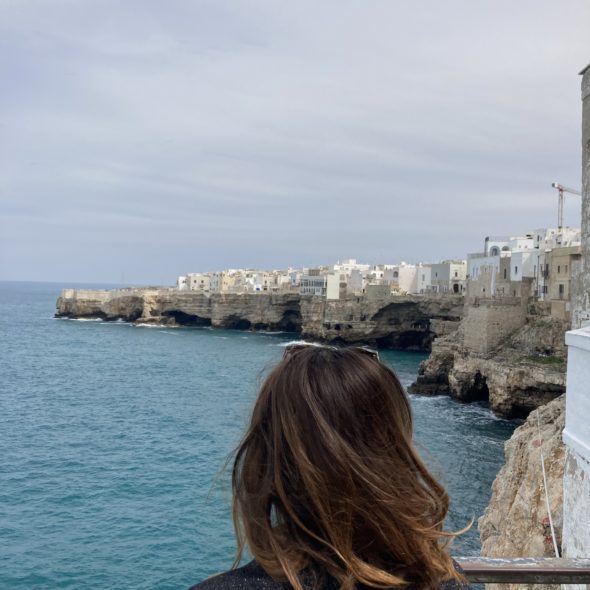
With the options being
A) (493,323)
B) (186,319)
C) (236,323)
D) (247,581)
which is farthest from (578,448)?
(186,319)

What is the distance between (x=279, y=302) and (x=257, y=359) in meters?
21.3

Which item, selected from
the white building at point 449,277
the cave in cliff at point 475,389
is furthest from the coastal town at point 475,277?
the cave in cliff at point 475,389

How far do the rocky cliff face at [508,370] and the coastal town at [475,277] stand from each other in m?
1.76

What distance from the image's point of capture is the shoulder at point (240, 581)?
134 cm

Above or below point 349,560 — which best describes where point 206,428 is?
below

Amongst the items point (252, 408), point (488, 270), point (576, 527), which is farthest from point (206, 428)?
point (488, 270)

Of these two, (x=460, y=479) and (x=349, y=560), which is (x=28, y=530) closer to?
(x=460, y=479)

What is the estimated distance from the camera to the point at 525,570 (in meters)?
2.34

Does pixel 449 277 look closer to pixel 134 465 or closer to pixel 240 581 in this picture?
pixel 134 465

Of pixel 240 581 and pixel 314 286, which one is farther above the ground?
pixel 314 286

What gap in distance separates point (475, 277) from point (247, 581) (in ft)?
164

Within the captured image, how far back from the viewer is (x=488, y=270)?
4531cm

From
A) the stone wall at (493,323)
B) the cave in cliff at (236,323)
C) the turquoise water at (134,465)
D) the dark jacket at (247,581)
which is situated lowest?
the turquoise water at (134,465)

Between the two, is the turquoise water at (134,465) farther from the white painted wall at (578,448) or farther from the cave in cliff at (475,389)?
the white painted wall at (578,448)
